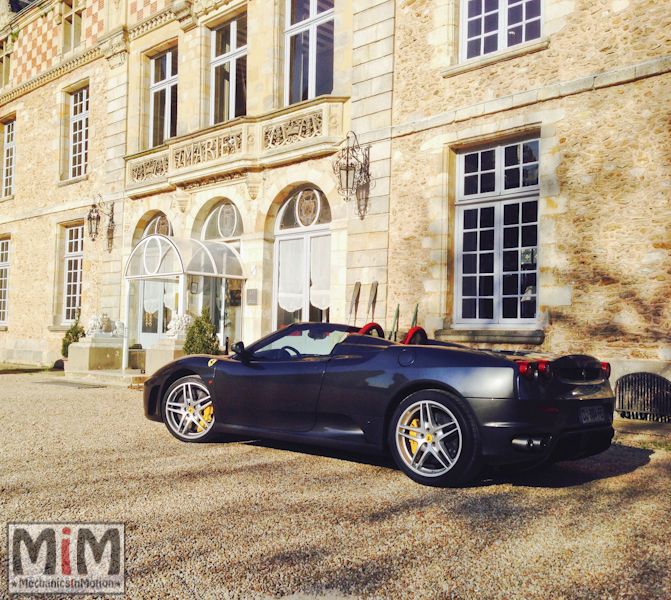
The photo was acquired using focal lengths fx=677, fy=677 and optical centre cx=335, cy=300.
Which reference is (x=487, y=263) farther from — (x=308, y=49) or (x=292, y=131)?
(x=308, y=49)

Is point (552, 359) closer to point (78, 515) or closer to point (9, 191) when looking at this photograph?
point (78, 515)

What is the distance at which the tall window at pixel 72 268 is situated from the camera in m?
18.3

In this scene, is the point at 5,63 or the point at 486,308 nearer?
the point at 486,308

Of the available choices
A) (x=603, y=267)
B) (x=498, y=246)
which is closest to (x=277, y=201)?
(x=498, y=246)

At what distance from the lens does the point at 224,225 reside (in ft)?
47.1

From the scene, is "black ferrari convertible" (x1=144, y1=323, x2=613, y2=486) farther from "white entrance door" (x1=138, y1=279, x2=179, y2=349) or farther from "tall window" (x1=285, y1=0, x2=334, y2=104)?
"white entrance door" (x1=138, y1=279, x2=179, y2=349)

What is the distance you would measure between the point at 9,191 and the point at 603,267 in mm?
19230

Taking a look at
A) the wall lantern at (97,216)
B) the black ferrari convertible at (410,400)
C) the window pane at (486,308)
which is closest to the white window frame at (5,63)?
the wall lantern at (97,216)

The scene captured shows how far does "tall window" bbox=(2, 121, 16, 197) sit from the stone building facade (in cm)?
428

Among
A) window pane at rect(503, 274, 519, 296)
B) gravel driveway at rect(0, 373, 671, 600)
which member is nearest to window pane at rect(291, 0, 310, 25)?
window pane at rect(503, 274, 519, 296)

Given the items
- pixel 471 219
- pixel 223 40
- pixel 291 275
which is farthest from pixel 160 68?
pixel 471 219

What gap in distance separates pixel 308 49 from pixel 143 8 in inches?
229

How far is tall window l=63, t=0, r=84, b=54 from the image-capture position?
61.8 ft

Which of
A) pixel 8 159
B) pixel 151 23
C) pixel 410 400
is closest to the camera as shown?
pixel 410 400
